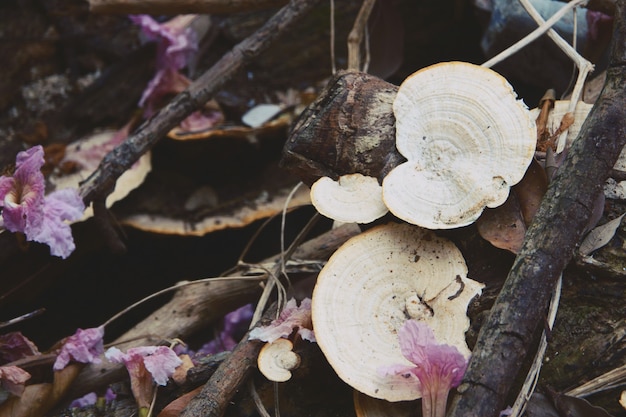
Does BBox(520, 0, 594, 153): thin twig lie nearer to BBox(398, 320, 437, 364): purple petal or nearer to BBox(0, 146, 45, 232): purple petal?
BBox(398, 320, 437, 364): purple petal

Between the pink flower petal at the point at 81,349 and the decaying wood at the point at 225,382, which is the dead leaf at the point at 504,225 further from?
the pink flower petal at the point at 81,349

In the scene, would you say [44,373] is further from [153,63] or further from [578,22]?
[578,22]

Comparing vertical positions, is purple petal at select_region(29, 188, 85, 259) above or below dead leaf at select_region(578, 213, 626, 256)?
below

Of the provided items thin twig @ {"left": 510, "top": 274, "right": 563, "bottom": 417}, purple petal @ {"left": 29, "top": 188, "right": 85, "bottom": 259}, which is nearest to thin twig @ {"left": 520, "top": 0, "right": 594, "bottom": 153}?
thin twig @ {"left": 510, "top": 274, "right": 563, "bottom": 417}

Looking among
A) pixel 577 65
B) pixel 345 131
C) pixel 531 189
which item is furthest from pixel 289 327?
pixel 577 65

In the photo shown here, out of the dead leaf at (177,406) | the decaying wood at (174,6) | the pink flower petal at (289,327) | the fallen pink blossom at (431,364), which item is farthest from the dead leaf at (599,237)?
the decaying wood at (174,6)

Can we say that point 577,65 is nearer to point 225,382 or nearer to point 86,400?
point 225,382

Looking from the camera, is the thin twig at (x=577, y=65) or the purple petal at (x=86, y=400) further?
the purple petal at (x=86, y=400)
